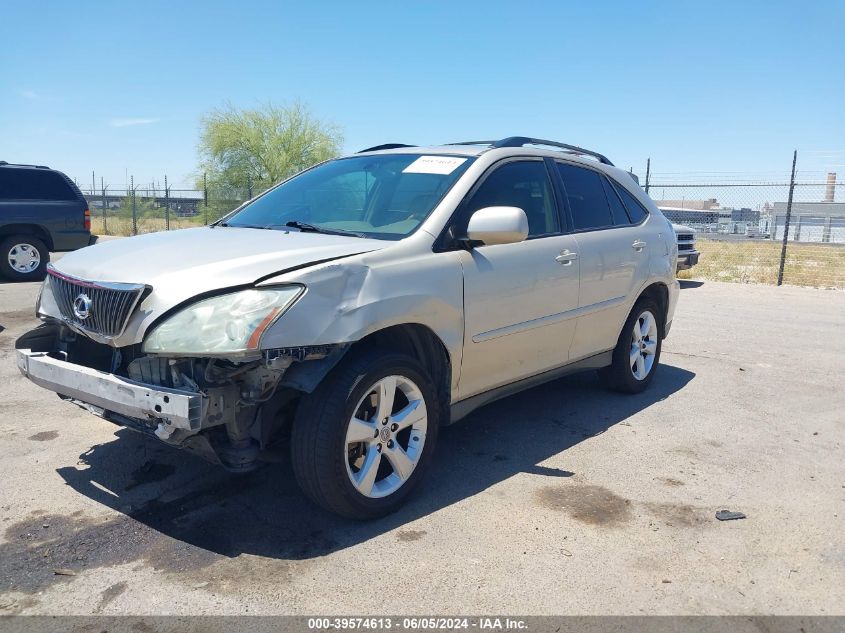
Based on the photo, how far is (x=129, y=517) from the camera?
343cm

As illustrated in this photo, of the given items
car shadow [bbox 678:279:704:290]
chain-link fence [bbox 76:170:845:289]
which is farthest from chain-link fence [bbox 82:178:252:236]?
car shadow [bbox 678:279:704:290]

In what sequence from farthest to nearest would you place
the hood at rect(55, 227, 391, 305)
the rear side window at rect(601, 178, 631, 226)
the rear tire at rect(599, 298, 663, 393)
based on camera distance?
the rear tire at rect(599, 298, 663, 393), the rear side window at rect(601, 178, 631, 226), the hood at rect(55, 227, 391, 305)

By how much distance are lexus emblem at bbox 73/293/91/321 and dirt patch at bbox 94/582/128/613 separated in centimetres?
122

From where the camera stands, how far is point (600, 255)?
4.95m

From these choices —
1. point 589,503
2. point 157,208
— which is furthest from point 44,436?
point 157,208

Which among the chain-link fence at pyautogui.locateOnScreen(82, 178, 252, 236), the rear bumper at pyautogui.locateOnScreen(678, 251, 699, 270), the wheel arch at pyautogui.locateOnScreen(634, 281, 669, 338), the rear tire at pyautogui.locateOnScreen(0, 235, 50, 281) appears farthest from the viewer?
the chain-link fence at pyautogui.locateOnScreen(82, 178, 252, 236)

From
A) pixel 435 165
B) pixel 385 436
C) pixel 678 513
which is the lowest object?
pixel 678 513

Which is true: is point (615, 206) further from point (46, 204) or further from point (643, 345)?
point (46, 204)

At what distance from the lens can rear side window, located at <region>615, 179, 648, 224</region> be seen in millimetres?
5613

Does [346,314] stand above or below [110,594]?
above

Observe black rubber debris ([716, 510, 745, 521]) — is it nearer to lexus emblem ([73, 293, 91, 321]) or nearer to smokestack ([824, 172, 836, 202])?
lexus emblem ([73, 293, 91, 321])

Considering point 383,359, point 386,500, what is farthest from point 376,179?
point 386,500

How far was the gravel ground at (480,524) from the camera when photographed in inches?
111

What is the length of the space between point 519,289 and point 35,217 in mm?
10157
